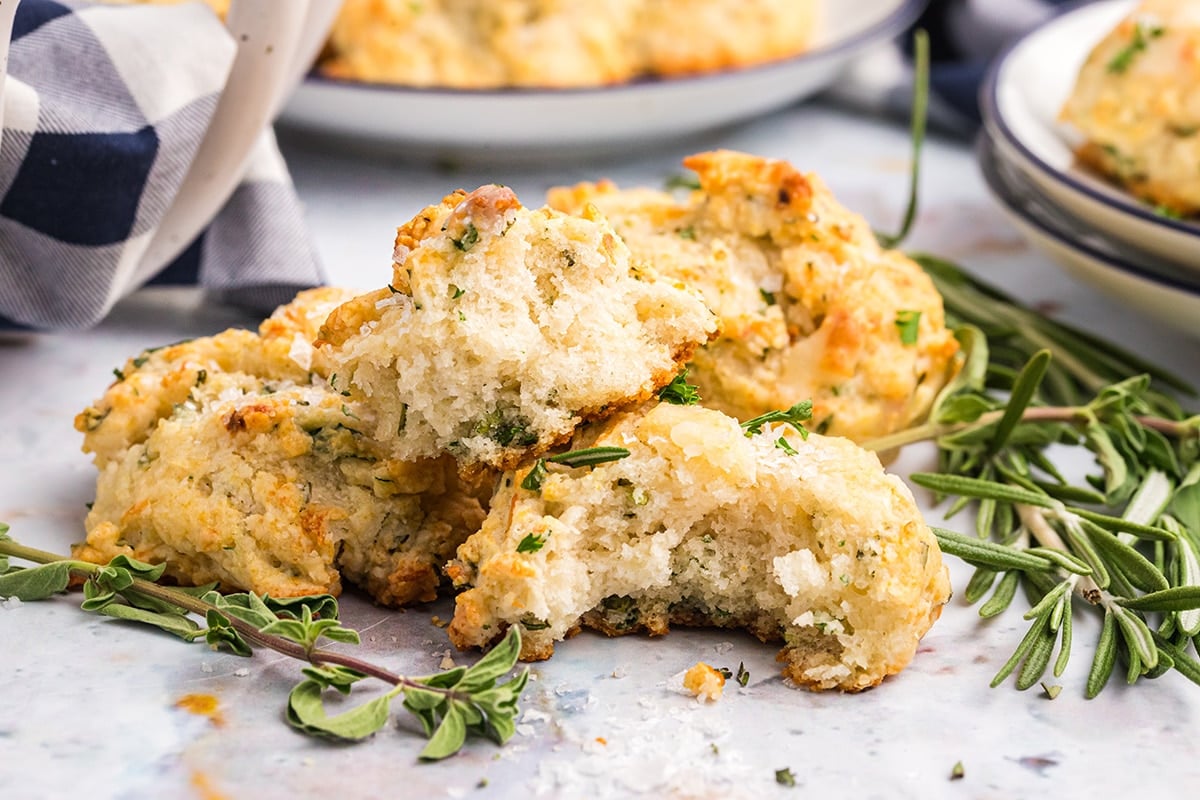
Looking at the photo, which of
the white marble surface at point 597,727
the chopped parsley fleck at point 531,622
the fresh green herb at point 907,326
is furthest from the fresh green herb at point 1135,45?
the chopped parsley fleck at point 531,622

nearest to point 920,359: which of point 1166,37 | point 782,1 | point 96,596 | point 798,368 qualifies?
point 798,368

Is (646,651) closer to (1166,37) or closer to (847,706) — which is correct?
(847,706)

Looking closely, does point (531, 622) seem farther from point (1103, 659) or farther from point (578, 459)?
point (1103, 659)

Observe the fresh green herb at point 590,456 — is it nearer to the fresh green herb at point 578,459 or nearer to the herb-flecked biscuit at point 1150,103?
the fresh green herb at point 578,459

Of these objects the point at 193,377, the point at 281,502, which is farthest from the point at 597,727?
the point at 193,377

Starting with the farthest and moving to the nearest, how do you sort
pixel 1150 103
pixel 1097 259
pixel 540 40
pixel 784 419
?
1. pixel 540 40
2. pixel 1150 103
3. pixel 1097 259
4. pixel 784 419
